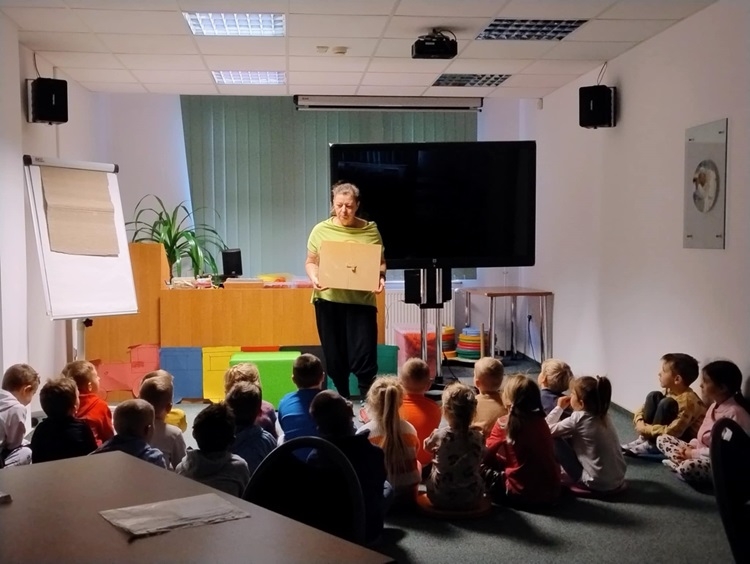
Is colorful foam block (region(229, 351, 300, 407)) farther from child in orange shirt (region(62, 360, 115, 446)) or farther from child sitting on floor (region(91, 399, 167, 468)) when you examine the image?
child sitting on floor (region(91, 399, 167, 468))

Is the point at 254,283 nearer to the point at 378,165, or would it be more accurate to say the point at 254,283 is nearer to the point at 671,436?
the point at 378,165

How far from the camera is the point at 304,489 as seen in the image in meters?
2.04

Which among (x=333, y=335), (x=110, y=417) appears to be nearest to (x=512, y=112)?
(x=333, y=335)

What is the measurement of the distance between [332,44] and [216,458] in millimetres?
3230

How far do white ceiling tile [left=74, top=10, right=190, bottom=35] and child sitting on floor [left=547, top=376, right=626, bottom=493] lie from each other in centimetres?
300

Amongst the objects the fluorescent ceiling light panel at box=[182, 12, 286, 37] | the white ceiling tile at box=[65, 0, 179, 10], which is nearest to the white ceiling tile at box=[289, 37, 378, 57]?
the fluorescent ceiling light panel at box=[182, 12, 286, 37]

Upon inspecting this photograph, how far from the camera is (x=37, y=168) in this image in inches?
192

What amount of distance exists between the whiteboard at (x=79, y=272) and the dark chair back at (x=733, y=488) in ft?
12.9

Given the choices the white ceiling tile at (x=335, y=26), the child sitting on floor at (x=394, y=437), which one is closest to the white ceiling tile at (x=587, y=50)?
the white ceiling tile at (x=335, y=26)

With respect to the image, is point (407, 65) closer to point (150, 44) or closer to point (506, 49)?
point (506, 49)

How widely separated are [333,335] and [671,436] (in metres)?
2.04

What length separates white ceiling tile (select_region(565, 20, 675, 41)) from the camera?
15.3 feet

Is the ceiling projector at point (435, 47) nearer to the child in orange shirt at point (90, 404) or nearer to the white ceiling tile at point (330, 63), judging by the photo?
the white ceiling tile at point (330, 63)

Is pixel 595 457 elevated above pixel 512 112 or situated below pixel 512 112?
below
